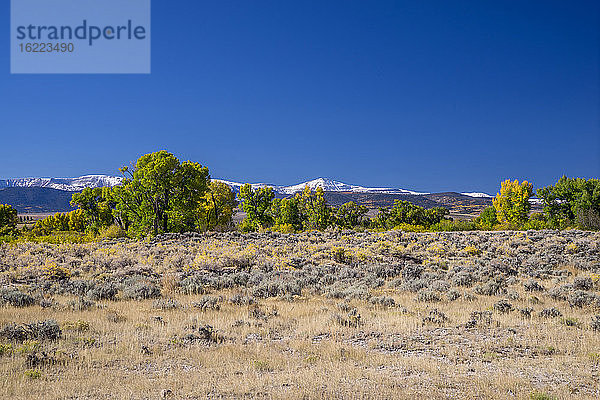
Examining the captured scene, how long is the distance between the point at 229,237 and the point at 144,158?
1197 centimetres

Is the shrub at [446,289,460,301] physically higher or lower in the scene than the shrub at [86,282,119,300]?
lower

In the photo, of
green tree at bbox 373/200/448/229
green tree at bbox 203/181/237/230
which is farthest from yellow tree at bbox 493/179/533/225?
green tree at bbox 203/181/237/230

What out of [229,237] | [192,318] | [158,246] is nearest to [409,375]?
[192,318]

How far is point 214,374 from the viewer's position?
633 cm

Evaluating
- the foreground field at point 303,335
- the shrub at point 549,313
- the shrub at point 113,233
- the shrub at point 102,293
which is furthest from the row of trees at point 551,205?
the shrub at point 102,293

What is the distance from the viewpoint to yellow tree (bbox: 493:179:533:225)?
213 feet

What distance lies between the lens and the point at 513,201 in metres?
65.9

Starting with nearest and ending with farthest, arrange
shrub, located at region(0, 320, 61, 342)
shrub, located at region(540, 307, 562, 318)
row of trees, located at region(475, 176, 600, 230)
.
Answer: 1. shrub, located at region(0, 320, 61, 342)
2. shrub, located at region(540, 307, 562, 318)
3. row of trees, located at region(475, 176, 600, 230)

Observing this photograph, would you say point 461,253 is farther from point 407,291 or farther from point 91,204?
point 91,204

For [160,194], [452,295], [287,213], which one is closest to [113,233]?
[160,194]

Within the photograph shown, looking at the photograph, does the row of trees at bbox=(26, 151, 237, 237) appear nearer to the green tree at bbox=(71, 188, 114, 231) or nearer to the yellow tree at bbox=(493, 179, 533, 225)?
the green tree at bbox=(71, 188, 114, 231)

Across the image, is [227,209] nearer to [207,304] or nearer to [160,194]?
[160,194]

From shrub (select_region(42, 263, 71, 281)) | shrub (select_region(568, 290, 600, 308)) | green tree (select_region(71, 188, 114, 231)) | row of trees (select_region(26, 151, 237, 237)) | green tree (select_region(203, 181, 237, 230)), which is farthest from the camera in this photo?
green tree (select_region(71, 188, 114, 231))

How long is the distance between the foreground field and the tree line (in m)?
16.8
